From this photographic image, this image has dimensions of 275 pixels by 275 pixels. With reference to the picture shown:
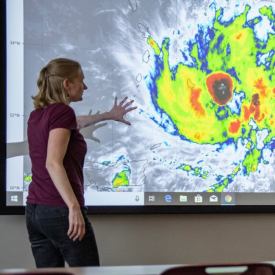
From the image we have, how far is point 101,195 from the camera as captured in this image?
2885 mm

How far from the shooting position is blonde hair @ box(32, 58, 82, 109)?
1.98 m

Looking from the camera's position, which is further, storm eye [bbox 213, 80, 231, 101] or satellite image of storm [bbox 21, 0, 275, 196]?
storm eye [bbox 213, 80, 231, 101]

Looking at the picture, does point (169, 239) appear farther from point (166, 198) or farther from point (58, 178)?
point (58, 178)

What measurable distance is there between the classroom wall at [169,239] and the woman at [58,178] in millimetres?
921

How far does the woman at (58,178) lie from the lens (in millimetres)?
1857

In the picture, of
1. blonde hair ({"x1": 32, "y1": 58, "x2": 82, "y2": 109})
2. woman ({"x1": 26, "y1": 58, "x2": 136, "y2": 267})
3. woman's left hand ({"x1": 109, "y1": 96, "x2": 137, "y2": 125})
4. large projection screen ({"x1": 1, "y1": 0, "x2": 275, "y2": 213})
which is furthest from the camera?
woman's left hand ({"x1": 109, "y1": 96, "x2": 137, "y2": 125})

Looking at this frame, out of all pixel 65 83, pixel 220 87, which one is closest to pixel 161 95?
pixel 220 87

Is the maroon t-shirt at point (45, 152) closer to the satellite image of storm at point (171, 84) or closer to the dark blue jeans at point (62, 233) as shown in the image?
the dark blue jeans at point (62, 233)

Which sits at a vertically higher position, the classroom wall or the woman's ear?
the woman's ear

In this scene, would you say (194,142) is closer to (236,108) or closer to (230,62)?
(236,108)

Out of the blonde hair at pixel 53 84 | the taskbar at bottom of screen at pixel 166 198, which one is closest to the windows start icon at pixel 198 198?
the taskbar at bottom of screen at pixel 166 198

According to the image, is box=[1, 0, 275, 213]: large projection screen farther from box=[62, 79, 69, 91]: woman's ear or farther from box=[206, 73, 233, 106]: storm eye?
box=[62, 79, 69, 91]: woman's ear

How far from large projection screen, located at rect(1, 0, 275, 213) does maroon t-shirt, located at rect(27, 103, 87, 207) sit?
2.77ft

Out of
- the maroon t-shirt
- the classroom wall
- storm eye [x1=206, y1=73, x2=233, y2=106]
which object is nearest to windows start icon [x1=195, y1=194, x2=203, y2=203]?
the classroom wall
